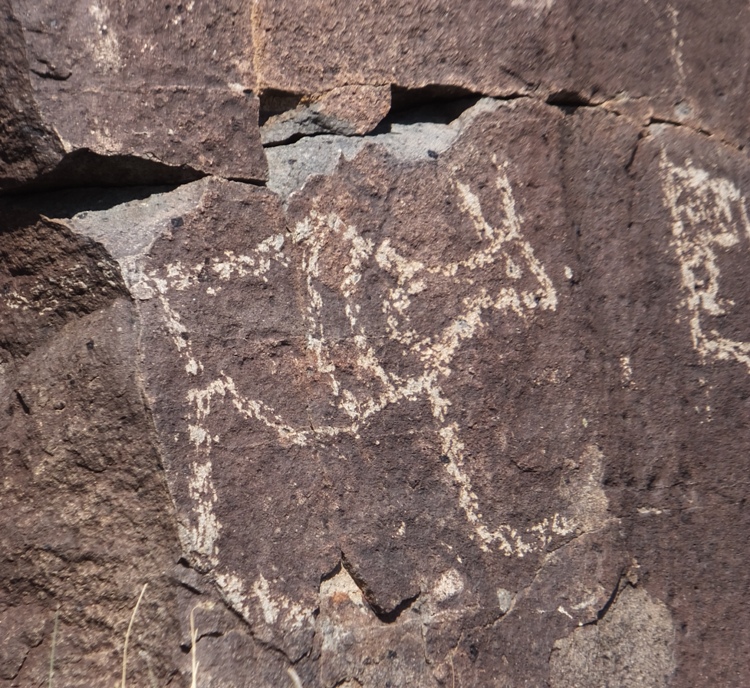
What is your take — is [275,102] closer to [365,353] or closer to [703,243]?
[365,353]

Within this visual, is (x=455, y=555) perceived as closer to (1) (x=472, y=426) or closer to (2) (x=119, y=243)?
(1) (x=472, y=426)

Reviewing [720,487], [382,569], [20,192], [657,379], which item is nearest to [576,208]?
[657,379]

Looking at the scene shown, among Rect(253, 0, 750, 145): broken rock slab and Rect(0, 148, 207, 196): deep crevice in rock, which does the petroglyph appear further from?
Rect(0, 148, 207, 196): deep crevice in rock

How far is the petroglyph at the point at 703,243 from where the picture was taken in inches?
64.6

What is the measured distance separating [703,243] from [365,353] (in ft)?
2.59

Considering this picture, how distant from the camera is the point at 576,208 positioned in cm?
157

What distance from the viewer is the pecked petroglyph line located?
138 cm

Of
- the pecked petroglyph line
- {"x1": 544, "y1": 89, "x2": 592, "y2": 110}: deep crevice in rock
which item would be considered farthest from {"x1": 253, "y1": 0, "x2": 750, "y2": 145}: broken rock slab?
the pecked petroglyph line

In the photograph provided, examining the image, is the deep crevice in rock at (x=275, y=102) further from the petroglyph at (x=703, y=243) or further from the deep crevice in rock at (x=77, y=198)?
the petroglyph at (x=703, y=243)

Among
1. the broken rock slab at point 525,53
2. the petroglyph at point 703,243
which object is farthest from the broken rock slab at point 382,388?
the petroglyph at point 703,243

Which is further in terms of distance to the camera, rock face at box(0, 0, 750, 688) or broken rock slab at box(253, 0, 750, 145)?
broken rock slab at box(253, 0, 750, 145)

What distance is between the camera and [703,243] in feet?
5.50

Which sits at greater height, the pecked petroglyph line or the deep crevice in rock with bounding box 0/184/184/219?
the deep crevice in rock with bounding box 0/184/184/219

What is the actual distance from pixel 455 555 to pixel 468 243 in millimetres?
565
